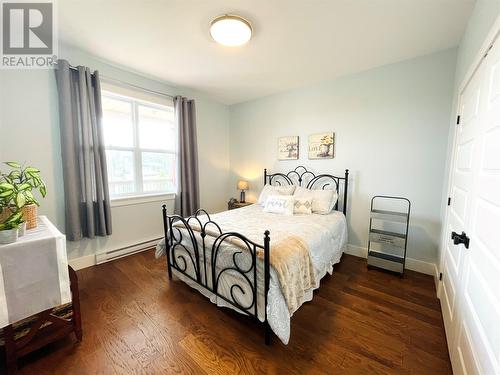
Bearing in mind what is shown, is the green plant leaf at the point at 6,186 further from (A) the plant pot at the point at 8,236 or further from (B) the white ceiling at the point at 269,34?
(B) the white ceiling at the point at 269,34

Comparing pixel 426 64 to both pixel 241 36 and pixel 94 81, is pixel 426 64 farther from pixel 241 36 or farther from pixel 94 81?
pixel 94 81

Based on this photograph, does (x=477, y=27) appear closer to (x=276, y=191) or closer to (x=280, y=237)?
(x=280, y=237)

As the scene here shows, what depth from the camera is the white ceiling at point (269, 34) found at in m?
1.67

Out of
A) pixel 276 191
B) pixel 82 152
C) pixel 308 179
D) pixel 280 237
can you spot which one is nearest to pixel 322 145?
pixel 308 179

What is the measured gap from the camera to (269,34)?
1998 millimetres

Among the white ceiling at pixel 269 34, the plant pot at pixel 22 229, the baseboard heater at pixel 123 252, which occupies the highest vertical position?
the white ceiling at pixel 269 34

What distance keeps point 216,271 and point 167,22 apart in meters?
2.29

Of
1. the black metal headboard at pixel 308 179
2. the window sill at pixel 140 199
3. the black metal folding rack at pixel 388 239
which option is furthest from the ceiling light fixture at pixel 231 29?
the black metal folding rack at pixel 388 239

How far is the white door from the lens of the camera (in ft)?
2.94

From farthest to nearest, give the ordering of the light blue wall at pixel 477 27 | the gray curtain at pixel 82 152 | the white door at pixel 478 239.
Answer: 1. the gray curtain at pixel 82 152
2. the light blue wall at pixel 477 27
3. the white door at pixel 478 239

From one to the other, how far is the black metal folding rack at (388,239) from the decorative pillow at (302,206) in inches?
30.5

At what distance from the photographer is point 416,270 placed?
2.54 meters

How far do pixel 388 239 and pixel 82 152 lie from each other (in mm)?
3891

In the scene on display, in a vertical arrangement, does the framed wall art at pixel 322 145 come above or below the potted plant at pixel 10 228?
above
